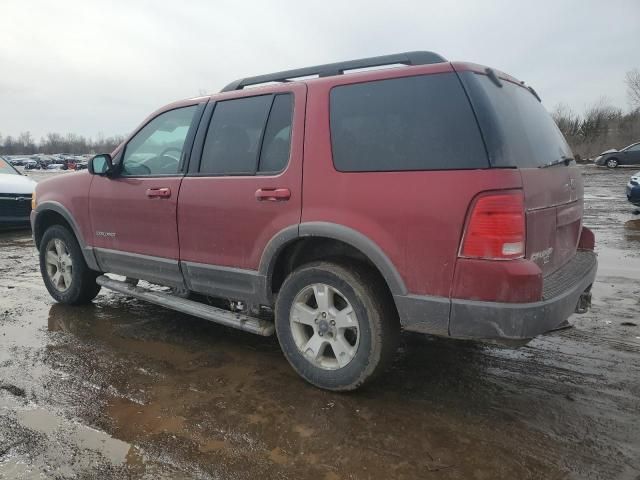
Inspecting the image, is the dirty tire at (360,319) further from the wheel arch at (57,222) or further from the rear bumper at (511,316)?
the wheel arch at (57,222)

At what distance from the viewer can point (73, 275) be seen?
5.02m

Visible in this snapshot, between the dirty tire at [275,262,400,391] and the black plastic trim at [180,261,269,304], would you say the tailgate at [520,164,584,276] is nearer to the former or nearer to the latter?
the dirty tire at [275,262,400,391]

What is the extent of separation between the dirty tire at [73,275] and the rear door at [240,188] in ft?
5.58

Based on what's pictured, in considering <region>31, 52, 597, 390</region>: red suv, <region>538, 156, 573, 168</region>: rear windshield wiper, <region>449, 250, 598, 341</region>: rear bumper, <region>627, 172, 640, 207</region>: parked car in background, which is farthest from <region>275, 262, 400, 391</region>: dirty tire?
<region>627, 172, 640, 207</region>: parked car in background

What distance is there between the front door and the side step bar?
0.14 meters

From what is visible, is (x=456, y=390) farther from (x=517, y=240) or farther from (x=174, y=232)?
(x=174, y=232)

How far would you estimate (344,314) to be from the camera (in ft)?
10.1

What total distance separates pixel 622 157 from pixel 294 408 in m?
29.2

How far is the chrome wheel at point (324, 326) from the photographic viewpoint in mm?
3104

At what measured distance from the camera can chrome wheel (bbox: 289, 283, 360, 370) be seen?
10.2 feet

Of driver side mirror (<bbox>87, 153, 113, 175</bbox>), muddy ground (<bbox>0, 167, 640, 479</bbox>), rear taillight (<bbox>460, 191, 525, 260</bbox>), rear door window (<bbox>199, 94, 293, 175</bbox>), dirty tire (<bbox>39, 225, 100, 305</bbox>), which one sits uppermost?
rear door window (<bbox>199, 94, 293, 175</bbox>)

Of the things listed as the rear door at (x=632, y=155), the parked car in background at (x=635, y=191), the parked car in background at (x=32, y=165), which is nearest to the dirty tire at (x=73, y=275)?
the parked car in background at (x=635, y=191)

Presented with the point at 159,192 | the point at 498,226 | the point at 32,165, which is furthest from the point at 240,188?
the point at 32,165

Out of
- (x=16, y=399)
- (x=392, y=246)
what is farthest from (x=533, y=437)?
(x=16, y=399)
